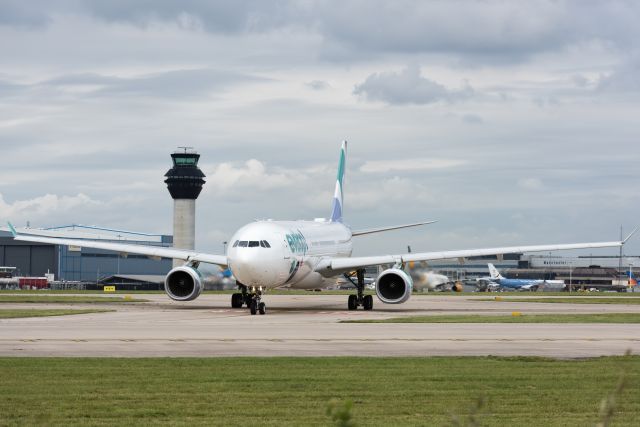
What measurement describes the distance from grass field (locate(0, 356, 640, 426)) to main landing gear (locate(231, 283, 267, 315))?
22.0 metres

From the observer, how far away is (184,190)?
506 ft

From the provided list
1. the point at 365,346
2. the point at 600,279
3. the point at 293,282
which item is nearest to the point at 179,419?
the point at 365,346

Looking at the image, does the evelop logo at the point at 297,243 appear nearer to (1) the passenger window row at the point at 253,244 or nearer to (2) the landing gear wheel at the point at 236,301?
(1) the passenger window row at the point at 253,244

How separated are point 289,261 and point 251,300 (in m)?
2.64

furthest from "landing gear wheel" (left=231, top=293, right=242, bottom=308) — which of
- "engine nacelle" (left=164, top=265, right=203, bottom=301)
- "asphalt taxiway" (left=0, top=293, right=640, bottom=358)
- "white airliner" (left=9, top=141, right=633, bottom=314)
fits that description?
"asphalt taxiway" (left=0, top=293, right=640, bottom=358)

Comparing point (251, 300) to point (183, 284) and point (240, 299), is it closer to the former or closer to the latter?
point (183, 284)

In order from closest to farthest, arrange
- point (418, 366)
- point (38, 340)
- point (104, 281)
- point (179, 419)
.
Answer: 1. point (179, 419)
2. point (418, 366)
3. point (38, 340)
4. point (104, 281)

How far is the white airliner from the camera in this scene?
44344mm

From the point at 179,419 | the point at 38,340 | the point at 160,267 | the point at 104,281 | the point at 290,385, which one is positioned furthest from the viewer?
the point at 160,267

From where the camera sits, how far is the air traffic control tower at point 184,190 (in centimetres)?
15375

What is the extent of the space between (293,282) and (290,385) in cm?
3212

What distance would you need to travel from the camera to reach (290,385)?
17172mm

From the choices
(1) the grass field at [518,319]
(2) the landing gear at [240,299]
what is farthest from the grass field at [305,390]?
(2) the landing gear at [240,299]

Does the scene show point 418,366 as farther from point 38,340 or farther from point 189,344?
point 38,340
